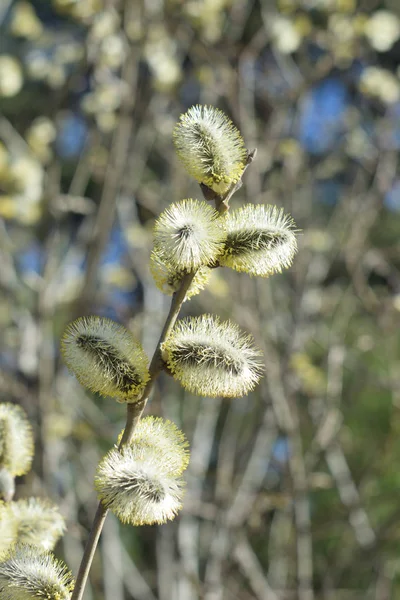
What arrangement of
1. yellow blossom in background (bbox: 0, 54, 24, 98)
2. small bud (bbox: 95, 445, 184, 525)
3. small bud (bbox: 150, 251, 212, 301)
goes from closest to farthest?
small bud (bbox: 95, 445, 184, 525) < small bud (bbox: 150, 251, 212, 301) < yellow blossom in background (bbox: 0, 54, 24, 98)

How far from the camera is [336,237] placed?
441 cm

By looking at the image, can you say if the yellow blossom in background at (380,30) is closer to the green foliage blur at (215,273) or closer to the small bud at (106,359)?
the green foliage blur at (215,273)

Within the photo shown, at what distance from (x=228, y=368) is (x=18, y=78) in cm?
311

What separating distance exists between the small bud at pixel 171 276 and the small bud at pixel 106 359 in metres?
0.09

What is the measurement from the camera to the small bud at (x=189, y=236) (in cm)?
92

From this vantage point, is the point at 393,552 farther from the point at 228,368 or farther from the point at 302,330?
the point at 228,368

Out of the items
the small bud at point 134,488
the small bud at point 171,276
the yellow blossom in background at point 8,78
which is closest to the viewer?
the small bud at point 134,488

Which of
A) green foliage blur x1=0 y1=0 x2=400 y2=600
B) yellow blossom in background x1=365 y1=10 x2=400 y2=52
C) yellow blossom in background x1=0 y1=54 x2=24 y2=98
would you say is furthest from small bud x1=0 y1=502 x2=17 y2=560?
yellow blossom in background x1=365 y1=10 x2=400 y2=52

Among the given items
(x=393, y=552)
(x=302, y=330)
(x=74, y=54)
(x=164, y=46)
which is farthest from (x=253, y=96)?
(x=393, y=552)

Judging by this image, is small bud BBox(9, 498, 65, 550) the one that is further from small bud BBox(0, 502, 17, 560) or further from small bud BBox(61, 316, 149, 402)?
small bud BBox(61, 316, 149, 402)

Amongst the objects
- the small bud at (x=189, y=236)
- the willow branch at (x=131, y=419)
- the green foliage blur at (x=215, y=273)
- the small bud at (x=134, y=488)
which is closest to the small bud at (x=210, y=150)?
the small bud at (x=189, y=236)

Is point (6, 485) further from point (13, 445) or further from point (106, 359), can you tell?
point (106, 359)

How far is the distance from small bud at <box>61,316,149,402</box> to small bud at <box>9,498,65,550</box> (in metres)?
0.30

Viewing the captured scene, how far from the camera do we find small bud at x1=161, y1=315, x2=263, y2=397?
0.93m
